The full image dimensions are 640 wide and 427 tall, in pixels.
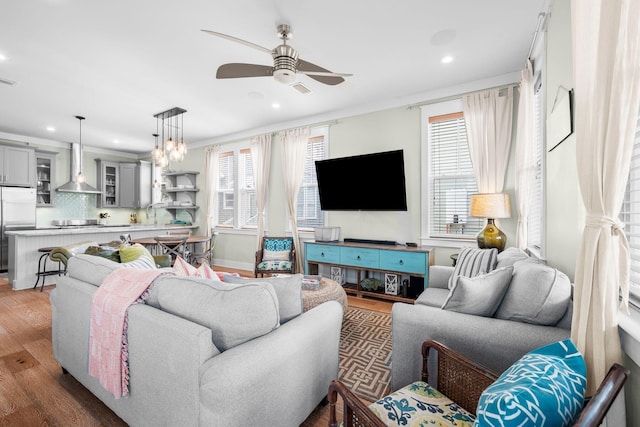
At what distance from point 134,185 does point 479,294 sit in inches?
326

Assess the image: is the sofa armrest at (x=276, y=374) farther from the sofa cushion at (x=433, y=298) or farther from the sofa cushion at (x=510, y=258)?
the sofa cushion at (x=510, y=258)

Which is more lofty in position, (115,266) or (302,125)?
(302,125)

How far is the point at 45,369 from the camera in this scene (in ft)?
7.19

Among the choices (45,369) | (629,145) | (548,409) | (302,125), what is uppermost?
(302,125)

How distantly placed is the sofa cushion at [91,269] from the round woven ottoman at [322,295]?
1415 mm

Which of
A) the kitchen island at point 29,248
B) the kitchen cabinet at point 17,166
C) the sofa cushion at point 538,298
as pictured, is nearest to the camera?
the sofa cushion at point 538,298

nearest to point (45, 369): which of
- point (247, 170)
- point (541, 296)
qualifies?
point (541, 296)

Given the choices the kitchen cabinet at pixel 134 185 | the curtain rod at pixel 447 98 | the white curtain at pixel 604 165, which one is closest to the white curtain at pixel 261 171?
the curtain rod at pixel 447 98

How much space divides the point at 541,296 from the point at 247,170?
5301mm

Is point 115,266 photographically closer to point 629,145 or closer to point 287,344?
point 287,344

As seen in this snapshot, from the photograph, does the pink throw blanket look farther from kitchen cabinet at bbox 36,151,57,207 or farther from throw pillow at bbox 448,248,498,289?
kitchen cabinet at bbox 36,151,57,207

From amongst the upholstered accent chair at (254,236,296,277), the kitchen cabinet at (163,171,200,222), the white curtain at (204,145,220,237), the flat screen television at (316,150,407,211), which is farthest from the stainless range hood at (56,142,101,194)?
the flat screen television at (316,150,407,211)

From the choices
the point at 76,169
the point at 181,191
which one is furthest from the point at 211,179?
the point at 76,169

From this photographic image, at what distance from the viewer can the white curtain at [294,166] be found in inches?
194
